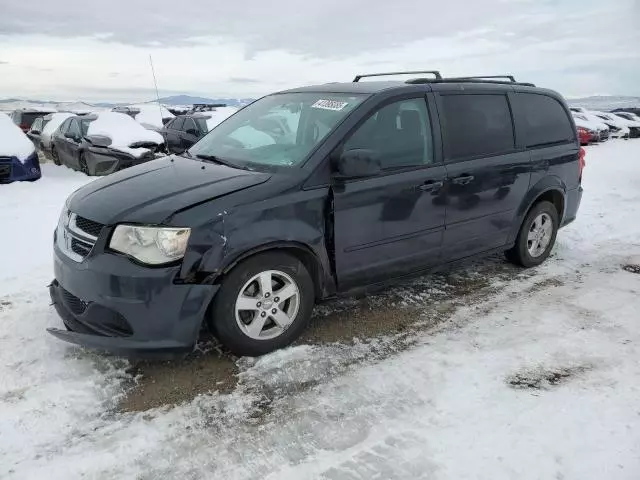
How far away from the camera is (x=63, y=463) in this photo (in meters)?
2.48

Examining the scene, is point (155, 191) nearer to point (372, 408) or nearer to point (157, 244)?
point (157, 244)

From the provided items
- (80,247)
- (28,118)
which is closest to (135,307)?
(80,247)

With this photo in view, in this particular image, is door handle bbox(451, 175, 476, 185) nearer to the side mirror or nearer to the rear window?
the side mirror

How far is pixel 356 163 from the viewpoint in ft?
11.1

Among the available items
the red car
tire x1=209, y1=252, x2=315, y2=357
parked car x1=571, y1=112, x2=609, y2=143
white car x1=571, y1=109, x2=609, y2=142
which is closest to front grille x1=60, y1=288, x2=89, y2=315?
tire x1=209, y1=252, x2=315, y2=357

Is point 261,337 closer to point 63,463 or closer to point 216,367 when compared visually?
point 216,367

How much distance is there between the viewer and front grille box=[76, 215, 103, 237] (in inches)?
122

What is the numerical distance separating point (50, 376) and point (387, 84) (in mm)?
3176

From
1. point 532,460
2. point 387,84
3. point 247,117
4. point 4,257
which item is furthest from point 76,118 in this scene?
point 532,460

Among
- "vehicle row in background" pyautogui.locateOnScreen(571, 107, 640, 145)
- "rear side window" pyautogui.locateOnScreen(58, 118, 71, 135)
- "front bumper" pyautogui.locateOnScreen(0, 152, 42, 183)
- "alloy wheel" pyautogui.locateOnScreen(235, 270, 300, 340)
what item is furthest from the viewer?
"vehicle row in background" pyautogui.locateOnScreen(571, 107, 640, 145)

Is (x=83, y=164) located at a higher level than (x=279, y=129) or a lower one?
lower

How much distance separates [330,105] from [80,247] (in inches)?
80.5

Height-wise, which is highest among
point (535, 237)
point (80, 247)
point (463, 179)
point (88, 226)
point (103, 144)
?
point (103, 144)

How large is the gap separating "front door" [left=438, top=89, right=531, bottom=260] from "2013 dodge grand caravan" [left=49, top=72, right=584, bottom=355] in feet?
0.05
